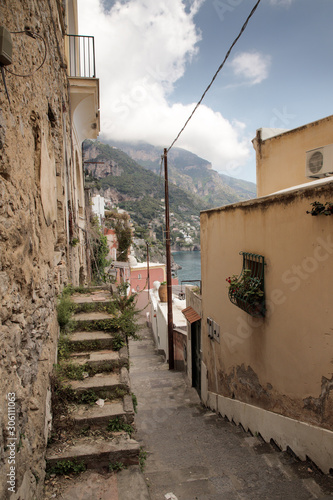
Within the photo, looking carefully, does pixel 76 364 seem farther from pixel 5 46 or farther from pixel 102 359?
pixel 5 46

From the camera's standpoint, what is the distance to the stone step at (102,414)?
352 cm

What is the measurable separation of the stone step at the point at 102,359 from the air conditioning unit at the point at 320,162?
3966 millimetres

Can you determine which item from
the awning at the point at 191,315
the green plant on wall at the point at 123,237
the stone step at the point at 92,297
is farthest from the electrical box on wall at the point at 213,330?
the green plant on wall at the point at 123,237

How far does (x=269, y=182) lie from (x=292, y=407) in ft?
16.6

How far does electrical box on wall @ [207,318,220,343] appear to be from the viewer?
6.81 m

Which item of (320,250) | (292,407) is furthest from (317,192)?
(292,407)

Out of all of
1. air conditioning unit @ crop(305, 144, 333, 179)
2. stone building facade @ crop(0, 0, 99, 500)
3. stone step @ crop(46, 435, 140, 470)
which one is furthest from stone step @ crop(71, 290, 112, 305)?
air conditioning unit @ crop(305, 144, 333, 179)

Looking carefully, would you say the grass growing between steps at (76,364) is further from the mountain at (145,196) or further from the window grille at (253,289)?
the mountain at (145,196)

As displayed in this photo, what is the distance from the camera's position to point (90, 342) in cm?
481

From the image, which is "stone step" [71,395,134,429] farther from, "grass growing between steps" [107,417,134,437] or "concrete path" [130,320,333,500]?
"concrete path" [130,320,333,500]

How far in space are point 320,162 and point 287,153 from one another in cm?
231

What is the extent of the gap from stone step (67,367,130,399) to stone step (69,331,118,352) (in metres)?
0.59

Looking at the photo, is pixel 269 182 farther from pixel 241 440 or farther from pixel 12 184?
pixel 12 184

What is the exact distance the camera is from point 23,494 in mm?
2170
